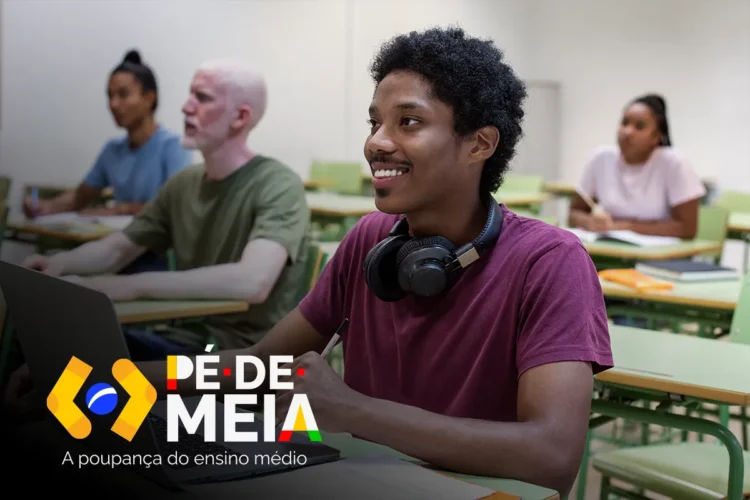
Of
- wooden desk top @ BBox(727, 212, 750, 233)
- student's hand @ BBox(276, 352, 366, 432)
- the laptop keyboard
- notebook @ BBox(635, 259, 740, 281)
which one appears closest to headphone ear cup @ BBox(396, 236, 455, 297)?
student's hand @ BBox(276, 352, 366, 432)

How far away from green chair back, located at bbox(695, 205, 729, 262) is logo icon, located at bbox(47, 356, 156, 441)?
10.8ft

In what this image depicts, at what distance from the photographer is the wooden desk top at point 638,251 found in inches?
134

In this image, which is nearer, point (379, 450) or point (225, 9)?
point (379, 450)

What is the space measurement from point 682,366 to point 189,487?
1163 mm

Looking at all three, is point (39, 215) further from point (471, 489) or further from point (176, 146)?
point (471, 489)

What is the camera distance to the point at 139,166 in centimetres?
274

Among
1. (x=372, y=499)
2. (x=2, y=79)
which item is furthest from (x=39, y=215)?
(x=372, y=499)

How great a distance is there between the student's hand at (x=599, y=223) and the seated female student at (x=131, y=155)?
6.48 feet

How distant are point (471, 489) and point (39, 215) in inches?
73.1

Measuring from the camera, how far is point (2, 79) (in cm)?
227

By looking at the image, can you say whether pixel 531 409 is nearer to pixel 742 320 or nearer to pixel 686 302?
pixel 742 320

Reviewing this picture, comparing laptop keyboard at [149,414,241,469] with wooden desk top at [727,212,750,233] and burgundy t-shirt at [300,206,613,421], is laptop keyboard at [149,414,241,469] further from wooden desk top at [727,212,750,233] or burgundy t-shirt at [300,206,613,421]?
wooden desk top at [727,212,750,233]

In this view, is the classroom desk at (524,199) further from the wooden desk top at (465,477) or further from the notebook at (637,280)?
the wooden desk top at (465,477)

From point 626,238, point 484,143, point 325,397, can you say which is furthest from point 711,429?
point 626,238
